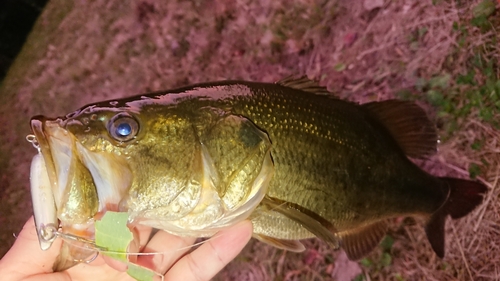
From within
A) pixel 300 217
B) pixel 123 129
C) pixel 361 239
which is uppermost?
pixel 123 129

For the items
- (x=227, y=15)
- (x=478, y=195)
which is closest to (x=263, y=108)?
(x=478, y=195)

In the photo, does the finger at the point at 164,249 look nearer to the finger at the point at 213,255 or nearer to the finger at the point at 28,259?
the finger at the point at 213,255

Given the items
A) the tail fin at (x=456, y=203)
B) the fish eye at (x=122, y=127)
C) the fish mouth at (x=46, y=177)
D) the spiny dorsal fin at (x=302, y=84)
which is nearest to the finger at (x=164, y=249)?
the fish mouth at (x=46, y=177)

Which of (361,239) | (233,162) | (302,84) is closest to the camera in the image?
(233,162)

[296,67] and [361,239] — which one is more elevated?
[296,67]

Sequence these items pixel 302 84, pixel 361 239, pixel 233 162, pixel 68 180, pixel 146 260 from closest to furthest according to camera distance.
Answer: pixel 68 180, pixel 233 162, pixel 302 84, pixel 146 260, pixel 361 239

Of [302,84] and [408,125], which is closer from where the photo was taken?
[302,84]

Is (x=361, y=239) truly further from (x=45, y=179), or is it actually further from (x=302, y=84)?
(x=45, y=179)

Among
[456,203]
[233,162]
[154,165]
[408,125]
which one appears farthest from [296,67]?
[154,165]

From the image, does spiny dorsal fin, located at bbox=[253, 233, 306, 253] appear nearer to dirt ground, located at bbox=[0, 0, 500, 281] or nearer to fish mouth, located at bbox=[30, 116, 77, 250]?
fish mouth, located at bbox=[30, 116, 77, 250]
